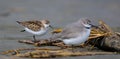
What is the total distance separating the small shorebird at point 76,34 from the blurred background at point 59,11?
482 cm

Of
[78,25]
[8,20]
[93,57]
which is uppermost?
[8,20]

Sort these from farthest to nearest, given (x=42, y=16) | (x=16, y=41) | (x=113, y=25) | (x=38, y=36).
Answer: (x=42, y=16) < (x=113, y=25) < (x=38, y=36) < (x=16, y=41)

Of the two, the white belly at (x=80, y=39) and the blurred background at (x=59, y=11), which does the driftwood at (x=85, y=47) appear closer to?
the white belly at (x=80, y=39)

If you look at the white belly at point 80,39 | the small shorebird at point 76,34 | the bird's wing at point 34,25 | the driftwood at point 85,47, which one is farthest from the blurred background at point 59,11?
the white belly at point 80,39

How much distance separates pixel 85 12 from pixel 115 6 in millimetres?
1163

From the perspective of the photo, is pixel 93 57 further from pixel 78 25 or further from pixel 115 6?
pixel 115 6

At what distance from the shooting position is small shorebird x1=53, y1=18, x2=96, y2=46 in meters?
11.0

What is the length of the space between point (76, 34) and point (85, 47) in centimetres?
70

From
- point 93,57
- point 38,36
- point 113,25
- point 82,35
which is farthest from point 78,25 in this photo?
point 113,25

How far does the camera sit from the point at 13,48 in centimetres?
1166

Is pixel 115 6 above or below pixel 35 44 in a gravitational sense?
above

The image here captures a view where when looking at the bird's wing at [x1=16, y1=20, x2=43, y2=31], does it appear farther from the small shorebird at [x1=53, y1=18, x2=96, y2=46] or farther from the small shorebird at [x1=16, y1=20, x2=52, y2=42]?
the small shorebird at [x1=53, y1=18, x2=96, y2=46]

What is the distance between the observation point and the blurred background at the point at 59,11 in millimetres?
17734

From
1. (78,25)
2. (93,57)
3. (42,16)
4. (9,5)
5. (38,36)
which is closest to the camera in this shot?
(93,57)
